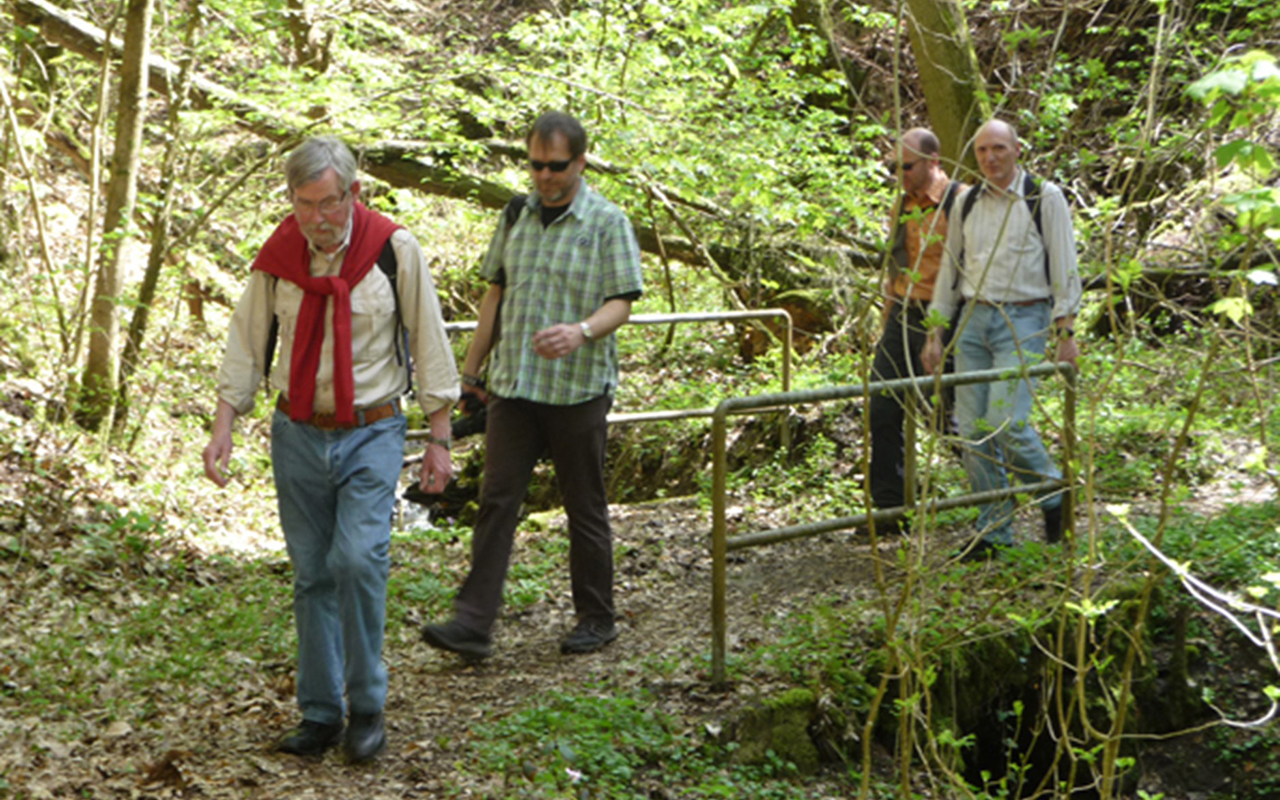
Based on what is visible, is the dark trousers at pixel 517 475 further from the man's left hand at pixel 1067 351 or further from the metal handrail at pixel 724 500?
the man's left hand at pixel 1067 351

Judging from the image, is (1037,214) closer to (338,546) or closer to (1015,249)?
(1015,249)

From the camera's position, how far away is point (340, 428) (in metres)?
3.91

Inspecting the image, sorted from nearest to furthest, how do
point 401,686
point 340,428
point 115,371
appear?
point 340,428 < point 401,686 < point 115,371

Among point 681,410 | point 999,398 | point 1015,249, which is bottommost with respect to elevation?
point 681,410

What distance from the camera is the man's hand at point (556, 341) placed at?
4.52 m

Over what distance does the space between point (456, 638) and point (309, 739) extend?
1022mm

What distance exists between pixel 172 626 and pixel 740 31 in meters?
9.22

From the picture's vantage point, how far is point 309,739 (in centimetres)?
403

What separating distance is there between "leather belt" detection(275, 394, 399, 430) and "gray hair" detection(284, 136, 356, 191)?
0.73 m

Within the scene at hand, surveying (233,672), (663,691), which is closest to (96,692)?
(233,672)

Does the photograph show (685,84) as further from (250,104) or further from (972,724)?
(972,724)

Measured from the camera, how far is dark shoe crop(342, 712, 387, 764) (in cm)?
400

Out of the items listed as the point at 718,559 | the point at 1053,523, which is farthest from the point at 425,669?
the point at 1053,523

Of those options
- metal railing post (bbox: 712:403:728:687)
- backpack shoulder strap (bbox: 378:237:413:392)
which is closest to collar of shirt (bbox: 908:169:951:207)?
metal railing post (bbox: 712:403:728:687)
